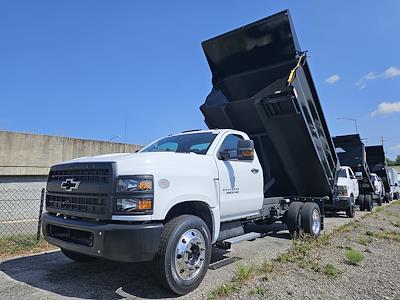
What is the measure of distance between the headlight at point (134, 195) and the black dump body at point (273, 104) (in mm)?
3656

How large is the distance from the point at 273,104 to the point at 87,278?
15.0 ft

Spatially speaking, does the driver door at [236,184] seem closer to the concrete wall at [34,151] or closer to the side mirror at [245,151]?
the side mirror at [245,151]

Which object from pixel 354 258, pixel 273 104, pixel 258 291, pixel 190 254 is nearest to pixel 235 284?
pixel 258 291

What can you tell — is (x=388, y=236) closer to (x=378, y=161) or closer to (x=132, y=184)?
(x=132, y=184)

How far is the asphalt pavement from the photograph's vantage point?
Result: 3.81m

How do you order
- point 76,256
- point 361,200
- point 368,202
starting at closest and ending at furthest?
point 76,256, point 368,202, point 361,200

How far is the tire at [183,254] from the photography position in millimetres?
3580

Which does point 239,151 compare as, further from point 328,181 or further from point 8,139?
point 8,139

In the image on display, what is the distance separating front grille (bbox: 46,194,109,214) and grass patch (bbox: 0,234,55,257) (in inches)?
80.6

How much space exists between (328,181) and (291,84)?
284 cm

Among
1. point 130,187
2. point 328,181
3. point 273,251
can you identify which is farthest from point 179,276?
point 328,181

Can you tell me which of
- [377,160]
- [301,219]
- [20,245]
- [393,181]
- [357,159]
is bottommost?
[20,245]

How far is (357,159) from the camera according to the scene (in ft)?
47.7

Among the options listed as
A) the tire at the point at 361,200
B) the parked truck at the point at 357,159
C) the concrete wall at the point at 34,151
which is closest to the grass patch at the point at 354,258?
the parked truck at the point at 357,159
